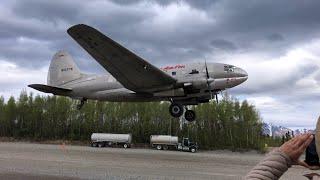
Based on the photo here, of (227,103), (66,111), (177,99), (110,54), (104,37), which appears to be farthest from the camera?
(66,111)

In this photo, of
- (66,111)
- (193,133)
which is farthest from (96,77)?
(66,111)

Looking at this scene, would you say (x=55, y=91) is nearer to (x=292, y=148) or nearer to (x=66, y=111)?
(x=292, y=148)

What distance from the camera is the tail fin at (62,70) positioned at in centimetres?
3662

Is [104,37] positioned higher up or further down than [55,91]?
higher up

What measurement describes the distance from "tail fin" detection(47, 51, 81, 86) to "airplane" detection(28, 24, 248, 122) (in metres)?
2.79

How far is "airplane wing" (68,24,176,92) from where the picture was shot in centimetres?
2664

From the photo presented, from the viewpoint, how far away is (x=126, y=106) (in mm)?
97312

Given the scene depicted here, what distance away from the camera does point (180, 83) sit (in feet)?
97.1

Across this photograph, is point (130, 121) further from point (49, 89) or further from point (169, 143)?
point (49, 89)

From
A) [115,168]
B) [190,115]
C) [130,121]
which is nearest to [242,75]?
[190,115]

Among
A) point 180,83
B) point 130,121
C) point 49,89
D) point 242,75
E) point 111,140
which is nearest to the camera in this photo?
point 180,83

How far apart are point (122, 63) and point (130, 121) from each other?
223 ft

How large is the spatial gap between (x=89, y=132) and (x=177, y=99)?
6676 cm

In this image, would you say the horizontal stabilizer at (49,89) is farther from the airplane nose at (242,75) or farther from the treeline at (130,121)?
the treeline at (130,121)
